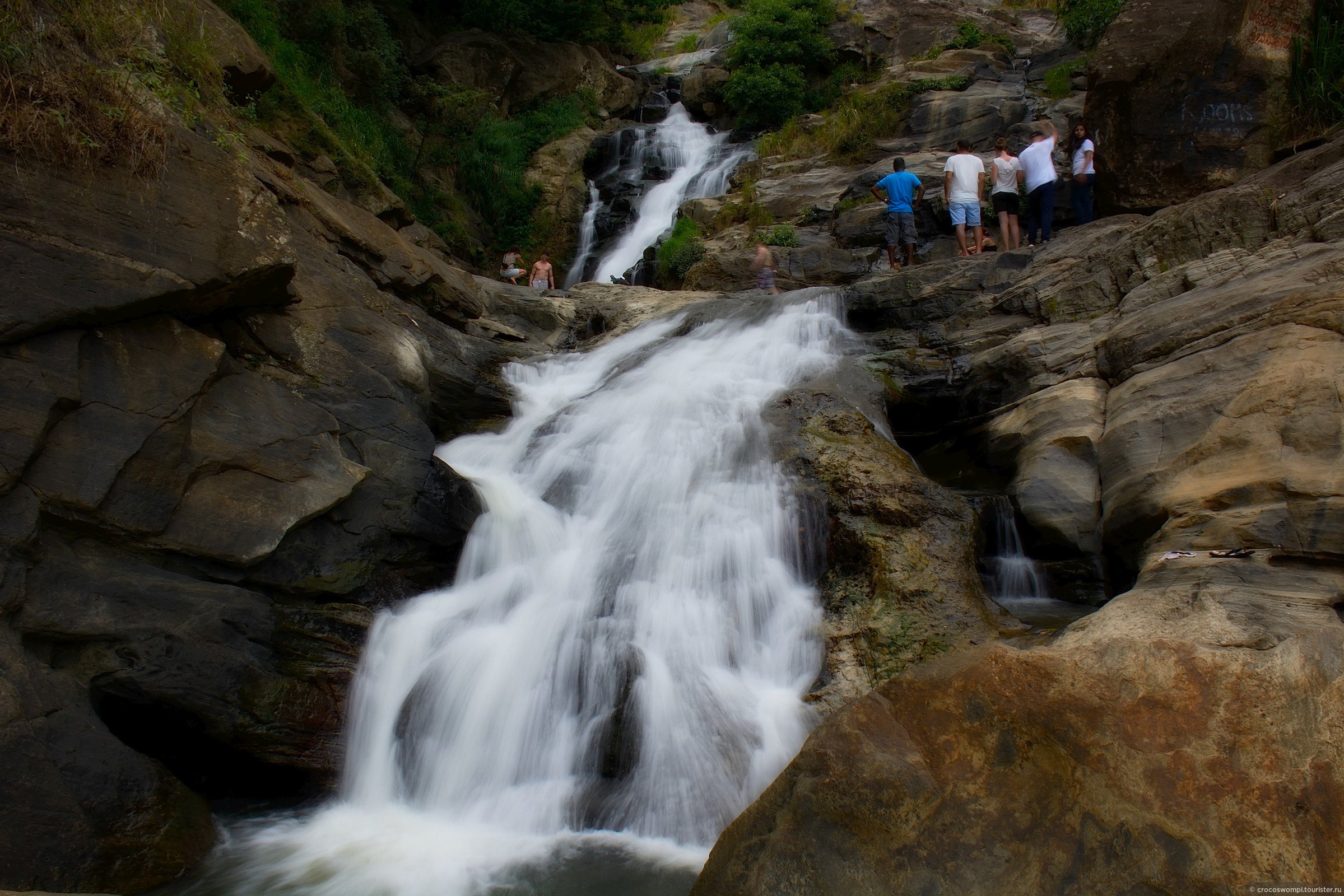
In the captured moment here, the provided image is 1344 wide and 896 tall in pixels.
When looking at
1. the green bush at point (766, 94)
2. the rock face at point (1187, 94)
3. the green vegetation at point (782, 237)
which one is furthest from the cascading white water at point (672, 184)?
the rock face at point (1187, 94)

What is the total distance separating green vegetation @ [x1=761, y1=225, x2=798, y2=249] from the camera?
546 inches

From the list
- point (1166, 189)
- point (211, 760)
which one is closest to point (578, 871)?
point (211, 760)

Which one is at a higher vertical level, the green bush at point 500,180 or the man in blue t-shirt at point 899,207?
the green bush at point 500,180

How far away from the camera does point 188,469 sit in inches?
192

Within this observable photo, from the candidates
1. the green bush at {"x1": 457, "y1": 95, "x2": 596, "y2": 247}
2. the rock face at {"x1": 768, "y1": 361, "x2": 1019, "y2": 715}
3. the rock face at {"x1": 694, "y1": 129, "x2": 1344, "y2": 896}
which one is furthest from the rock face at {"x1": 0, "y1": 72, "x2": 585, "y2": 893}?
the green bush at {"x1": 457, "y1": 95, "x2": 596, "y2": 247}

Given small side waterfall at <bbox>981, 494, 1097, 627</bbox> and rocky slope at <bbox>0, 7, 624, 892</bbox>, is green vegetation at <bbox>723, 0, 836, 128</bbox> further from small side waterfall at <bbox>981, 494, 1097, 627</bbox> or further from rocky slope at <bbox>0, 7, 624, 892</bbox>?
rocky slope at <bbox>0, 7, 624, 892</bbox>

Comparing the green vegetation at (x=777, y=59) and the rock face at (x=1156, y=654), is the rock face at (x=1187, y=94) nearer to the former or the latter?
the rock face at (x=1156, y=654)

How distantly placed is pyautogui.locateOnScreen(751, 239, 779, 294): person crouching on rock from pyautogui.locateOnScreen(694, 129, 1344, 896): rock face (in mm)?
5518

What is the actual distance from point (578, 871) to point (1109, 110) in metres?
10.8

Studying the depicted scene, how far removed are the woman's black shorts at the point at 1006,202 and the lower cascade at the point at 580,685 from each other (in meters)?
6.07

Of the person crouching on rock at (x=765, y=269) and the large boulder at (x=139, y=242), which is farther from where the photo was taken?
the person crouching on rock at (x=765, y=269)

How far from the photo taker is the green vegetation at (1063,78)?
16.6 meters

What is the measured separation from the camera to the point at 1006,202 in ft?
36.7

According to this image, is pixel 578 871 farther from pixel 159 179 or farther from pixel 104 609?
pixel 159 179
